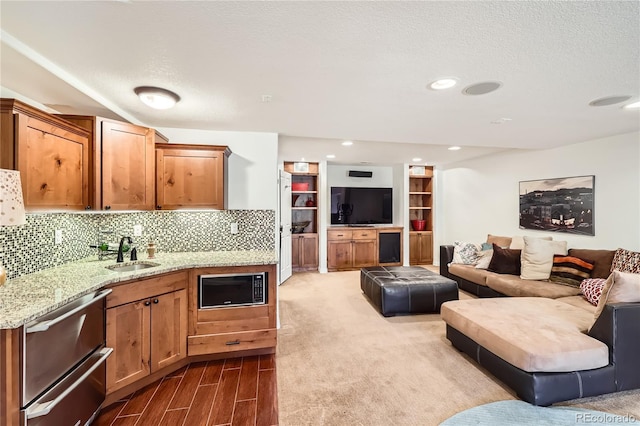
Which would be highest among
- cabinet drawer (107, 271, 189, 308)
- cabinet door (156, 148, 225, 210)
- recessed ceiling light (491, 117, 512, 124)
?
recessed ceiling light (491, 117, 512, 124)

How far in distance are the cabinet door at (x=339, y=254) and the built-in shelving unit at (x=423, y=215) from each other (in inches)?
59.7

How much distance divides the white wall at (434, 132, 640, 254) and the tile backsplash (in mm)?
4132

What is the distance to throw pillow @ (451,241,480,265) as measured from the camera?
4660mm

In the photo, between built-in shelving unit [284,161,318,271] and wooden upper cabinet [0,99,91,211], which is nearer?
wooden upper cabinet [0,99,91,211]

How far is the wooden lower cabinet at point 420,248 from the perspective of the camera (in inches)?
257

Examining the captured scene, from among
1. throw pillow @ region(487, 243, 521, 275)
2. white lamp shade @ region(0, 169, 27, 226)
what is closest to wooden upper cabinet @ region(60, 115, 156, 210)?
white lamp shade @ region(0, 169, 27, 226)

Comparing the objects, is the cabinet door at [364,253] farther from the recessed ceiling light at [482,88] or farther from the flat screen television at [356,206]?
the recessed ceiling light at [482,88]

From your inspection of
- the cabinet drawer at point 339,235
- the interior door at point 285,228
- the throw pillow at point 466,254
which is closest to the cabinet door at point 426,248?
the throw pillow at point 466,254

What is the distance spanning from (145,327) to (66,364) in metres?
0.61

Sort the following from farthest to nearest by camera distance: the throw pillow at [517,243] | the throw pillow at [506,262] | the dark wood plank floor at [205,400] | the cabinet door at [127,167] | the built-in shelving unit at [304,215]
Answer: the built-in shelving unit at [304,215]
the throw pillow at [517,243]
the throw pillow at [506,262]
the cabinet door at [127,167]
the dark wood plank floor at [205,400]

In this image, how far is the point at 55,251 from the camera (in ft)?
7.64

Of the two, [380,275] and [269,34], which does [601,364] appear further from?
[269,34]

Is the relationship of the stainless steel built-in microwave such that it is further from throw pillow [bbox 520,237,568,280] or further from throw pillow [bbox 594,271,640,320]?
throw pillow [bbox 520,237,568,280]

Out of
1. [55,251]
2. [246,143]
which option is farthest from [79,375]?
[246,143]
